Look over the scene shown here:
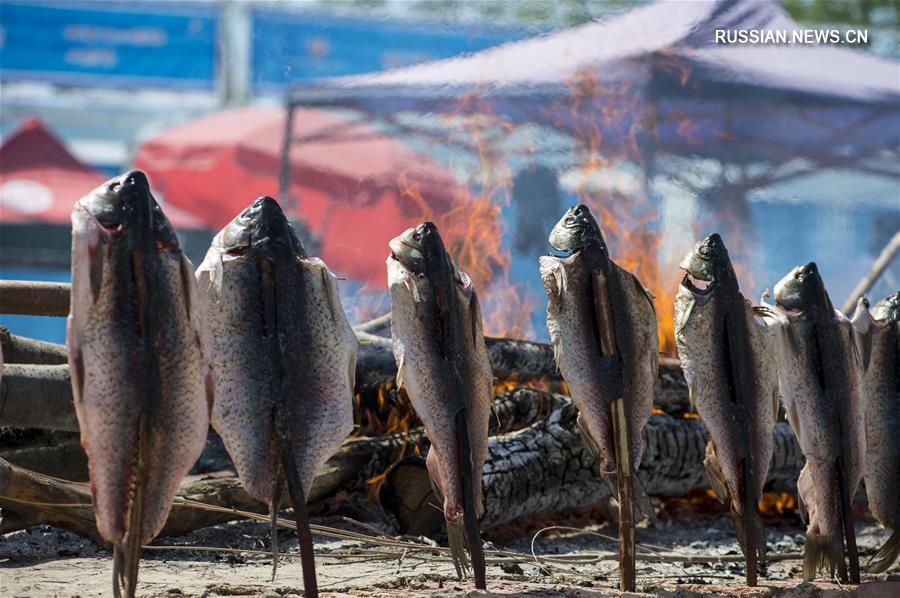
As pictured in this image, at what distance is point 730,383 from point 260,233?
231 centimetres

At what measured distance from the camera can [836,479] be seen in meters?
5.54

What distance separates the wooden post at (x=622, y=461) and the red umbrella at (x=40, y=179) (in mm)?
10259

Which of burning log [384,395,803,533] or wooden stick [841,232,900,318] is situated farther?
wooden stick [841,232,900,318]

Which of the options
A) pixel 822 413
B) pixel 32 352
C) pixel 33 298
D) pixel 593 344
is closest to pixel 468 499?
pixel 593 344

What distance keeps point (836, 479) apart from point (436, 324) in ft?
7.49

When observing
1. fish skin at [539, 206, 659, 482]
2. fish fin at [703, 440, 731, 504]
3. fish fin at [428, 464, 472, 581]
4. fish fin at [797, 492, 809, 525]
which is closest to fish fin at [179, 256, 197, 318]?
fish fin at [428, 464, 472, 581]

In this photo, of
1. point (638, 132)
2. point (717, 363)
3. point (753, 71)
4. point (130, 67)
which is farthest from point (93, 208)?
point (130, 67)

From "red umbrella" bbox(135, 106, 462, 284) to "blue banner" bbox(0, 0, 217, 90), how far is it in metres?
2.73

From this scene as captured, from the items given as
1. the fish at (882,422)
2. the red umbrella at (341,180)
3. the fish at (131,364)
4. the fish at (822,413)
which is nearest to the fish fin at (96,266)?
the fish at (131,364)

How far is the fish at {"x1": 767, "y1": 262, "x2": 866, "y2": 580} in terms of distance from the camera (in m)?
5.52

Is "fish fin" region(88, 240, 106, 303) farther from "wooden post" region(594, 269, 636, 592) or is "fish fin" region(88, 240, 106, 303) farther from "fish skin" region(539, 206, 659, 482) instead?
"wooden post" region(594, 269, 636, 592)

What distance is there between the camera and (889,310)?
6211 millimetres

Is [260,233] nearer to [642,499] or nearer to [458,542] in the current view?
[458,542]

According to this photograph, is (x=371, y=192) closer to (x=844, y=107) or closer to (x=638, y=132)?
(x=638, y=132)
